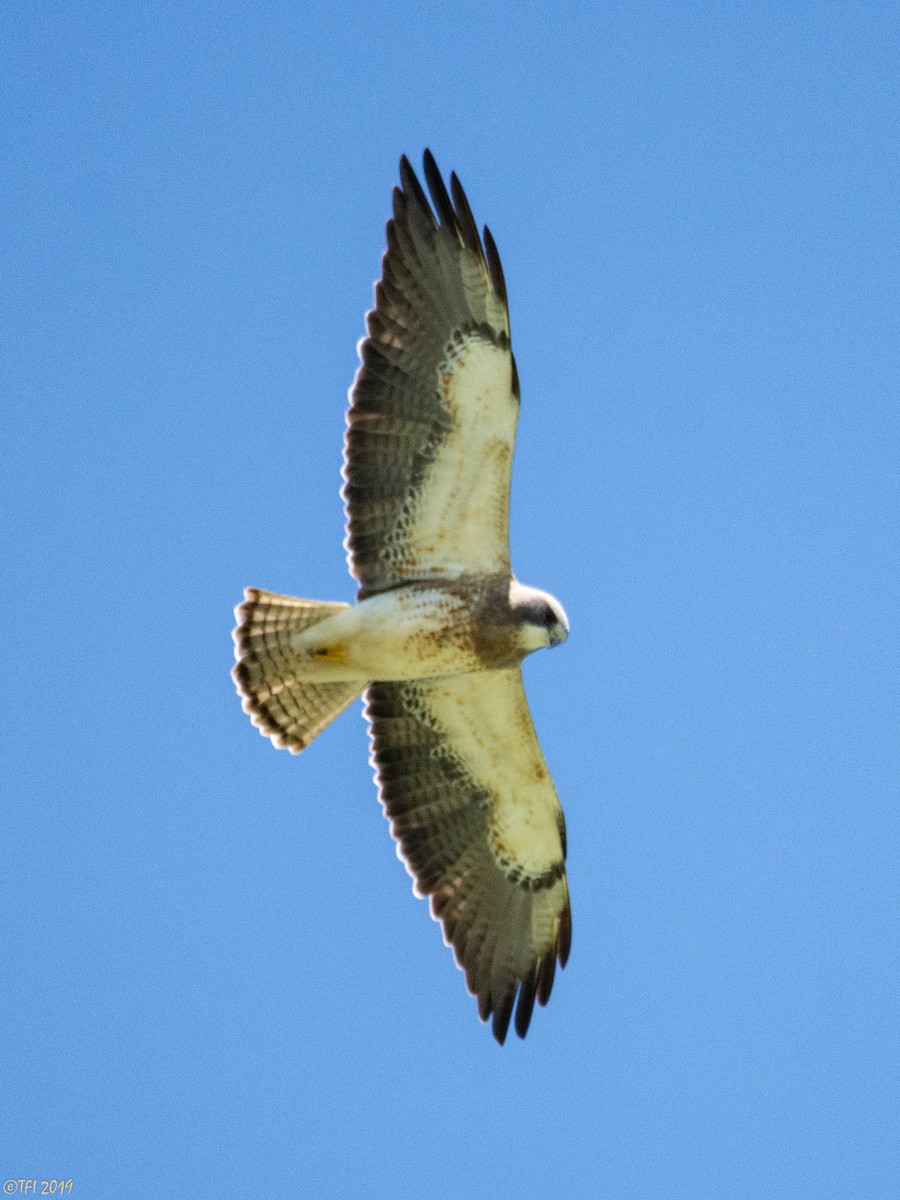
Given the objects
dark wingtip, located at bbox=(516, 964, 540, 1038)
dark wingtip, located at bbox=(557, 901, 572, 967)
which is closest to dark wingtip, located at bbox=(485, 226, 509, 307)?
dark wingtip, located at bbox=(557, 901, 572, 967)

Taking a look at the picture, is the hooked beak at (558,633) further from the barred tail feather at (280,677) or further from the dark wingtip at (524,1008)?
the dark wingtip at (524,1008)

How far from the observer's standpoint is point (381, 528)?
964 centimetres

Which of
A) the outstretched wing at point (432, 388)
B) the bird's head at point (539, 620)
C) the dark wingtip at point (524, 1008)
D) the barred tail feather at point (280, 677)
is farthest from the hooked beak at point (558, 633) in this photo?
the dark wingtip at point (524, 1008)

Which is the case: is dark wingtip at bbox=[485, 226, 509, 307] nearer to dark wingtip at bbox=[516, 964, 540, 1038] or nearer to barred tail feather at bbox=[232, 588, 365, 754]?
barred tail feather at bbox=[232, 588, 365, 754]

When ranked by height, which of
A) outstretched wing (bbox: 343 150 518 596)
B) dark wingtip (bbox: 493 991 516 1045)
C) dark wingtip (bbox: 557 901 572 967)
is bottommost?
dark wingtip (bbox: 493 991 516 1045)

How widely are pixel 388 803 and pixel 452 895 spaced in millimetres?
621

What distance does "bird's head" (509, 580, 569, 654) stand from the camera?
374 inches

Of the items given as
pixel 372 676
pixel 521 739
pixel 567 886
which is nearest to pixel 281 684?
pixel 372 676

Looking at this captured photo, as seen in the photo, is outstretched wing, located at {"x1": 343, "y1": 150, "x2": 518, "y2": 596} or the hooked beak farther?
the hooked beak

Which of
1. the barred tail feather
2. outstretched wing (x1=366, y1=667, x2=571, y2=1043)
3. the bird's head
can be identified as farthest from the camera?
outstretched wing (x1=366, y1=667, x2=571, y2=1043)

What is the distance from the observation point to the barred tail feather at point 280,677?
31.9 feet

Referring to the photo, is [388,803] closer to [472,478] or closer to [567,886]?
[567,886]

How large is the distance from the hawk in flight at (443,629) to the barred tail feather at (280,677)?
11 millimetres

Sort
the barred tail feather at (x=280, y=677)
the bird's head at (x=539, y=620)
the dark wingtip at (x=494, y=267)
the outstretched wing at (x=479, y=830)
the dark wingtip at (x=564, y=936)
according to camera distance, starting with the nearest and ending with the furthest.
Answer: the dark wingtip at (x=494, y=267) → the bird's head at (x=539, y=620) → the barred tail feather at (x=280, y=677) → the outstretched wing at (x=479, y=830) → the dark wingtip at (x=564, y=936)
